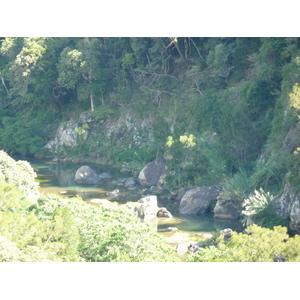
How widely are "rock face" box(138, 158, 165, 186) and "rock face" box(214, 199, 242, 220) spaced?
682cm

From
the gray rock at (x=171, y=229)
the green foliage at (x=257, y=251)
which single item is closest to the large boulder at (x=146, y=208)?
the gray rock at (x=171, y=229)

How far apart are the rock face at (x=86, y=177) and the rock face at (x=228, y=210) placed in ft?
31.7

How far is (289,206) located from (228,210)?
3440 millimetres

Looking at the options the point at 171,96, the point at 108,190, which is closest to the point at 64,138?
the point at 171,96

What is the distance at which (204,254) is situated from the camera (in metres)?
13.0

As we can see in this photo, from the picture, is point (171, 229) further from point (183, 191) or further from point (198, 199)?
point (183, 191)

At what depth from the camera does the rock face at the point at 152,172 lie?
1200 inches

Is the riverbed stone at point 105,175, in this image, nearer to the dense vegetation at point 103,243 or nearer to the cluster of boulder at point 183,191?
the cluster of boulder at point 183,191

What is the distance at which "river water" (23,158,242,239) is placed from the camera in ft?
74.8

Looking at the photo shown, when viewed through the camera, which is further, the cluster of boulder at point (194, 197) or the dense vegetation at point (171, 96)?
the dense vegetation at point (171, 96)

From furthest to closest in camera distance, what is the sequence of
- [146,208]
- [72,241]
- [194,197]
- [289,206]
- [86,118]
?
[86,118] < [194,197] < [146,208] < [289,206] < [72,241]

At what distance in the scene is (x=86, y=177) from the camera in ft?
103

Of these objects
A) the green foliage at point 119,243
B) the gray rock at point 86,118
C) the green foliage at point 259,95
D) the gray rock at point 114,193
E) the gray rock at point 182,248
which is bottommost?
the gray rock at point 182,248

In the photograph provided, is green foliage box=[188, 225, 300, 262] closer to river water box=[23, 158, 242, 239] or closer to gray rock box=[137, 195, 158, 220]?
river water box=[23, 158, 242, 239]
